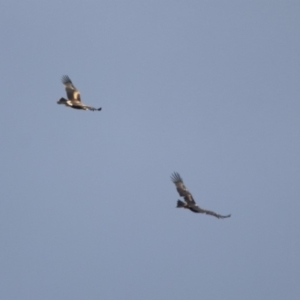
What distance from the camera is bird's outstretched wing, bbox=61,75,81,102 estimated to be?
75.1 metres

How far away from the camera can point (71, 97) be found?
7506 cm

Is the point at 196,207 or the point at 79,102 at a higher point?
the point at 79,102

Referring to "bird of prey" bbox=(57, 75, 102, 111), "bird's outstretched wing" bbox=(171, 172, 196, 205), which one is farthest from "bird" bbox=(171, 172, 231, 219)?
"bird of prey" bbox=(57, 75, 102, 111)

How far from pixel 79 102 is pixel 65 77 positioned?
12.2 ft

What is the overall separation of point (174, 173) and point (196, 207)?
3.40 metres

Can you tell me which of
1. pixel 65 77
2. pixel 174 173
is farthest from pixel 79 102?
pixel 174 173

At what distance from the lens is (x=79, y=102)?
244ft

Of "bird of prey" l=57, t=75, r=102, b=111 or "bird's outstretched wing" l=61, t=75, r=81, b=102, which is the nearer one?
"bird of prey" l=57, t=75, r=102, b=111

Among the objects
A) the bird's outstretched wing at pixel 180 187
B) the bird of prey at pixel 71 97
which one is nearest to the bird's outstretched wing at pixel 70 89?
the bird of prey at pixel 71 97

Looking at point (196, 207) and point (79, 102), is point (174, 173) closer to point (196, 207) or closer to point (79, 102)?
point (196, 207)

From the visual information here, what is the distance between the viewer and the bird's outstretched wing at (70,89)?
75.1 meters

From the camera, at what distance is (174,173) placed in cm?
7688

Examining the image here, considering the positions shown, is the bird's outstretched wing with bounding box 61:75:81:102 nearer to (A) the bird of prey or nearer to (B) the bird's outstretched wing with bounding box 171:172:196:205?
(A) the bird of prey

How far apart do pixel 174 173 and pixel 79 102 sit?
9.05 m
